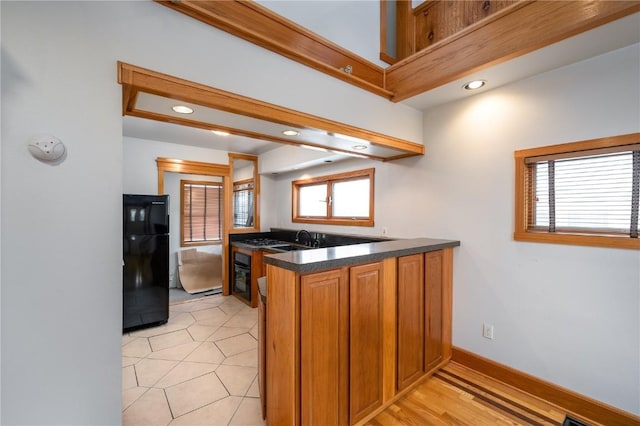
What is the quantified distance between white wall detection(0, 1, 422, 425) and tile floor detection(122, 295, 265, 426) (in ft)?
2.74

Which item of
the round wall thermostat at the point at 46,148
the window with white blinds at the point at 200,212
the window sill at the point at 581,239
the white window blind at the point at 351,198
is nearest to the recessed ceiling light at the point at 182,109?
the round wall thermostat at the point at 46,148

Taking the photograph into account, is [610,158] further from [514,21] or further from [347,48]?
[347,48]

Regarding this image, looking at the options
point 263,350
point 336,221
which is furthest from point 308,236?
point 263,350

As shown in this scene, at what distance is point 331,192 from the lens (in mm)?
3934

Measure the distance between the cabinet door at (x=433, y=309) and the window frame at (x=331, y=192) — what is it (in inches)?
41.8

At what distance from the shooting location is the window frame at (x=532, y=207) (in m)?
1.64

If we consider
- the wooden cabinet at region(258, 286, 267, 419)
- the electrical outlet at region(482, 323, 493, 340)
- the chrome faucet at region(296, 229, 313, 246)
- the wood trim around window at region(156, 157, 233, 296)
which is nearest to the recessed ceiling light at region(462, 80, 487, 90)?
the electrical outlet at region(482, 323, 493, 340)

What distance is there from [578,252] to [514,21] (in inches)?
60.2

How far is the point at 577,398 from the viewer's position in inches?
71.4

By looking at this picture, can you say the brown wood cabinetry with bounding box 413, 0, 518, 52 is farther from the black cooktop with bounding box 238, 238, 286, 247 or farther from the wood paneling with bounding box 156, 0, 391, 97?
the black cooktop with bounding box 238, 238, 286, 247

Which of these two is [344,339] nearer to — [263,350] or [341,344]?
[341,344]

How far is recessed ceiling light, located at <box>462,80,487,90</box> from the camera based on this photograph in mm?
2049

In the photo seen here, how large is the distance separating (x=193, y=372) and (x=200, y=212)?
362 centimetres

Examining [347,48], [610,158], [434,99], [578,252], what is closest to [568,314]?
[578,252]
